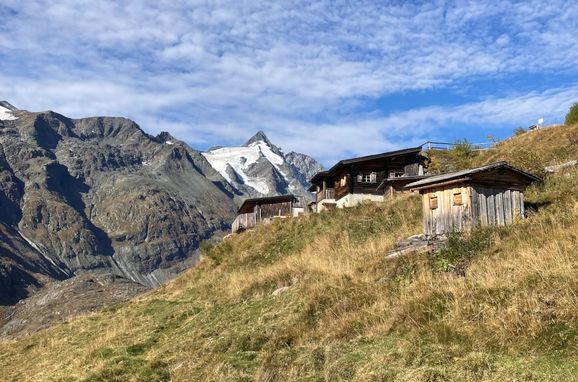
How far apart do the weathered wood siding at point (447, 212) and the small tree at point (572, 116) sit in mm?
36756

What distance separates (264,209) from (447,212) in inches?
2063

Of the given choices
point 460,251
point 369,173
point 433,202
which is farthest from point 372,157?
point 460,251

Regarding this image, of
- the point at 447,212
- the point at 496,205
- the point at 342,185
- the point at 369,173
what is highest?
the point at 369,173

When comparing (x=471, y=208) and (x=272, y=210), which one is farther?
(x=272, y=210)

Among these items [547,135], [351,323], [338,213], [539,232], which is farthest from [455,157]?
[351,323]

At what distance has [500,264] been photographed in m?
12.2

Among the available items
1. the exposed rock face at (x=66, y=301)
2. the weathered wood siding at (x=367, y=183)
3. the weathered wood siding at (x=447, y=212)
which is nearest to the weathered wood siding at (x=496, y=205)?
the weathered wood siding at (x=447, y=212)

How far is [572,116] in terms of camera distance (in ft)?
172

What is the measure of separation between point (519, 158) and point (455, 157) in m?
24.3

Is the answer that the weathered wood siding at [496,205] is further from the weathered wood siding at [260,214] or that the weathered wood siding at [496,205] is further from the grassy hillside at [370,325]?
the weathered wood siding at [260,214]

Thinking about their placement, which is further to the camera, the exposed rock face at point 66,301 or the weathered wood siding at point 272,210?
the exposed rock face at point 66,301

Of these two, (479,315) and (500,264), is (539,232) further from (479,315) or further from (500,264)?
(479,315)

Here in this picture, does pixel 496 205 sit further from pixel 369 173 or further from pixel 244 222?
pixel 244 222

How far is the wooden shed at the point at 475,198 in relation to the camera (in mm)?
21188
